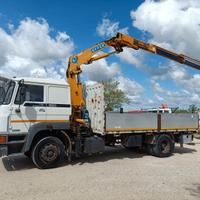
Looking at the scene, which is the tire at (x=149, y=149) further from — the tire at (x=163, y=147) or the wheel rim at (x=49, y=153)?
the wheel rim at (x=49, y=153)

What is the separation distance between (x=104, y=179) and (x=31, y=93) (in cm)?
347

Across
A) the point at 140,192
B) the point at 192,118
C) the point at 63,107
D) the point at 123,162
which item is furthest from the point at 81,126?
the point at 192,118

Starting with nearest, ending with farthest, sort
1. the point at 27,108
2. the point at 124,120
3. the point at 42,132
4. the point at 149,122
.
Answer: the point at 27,108 < the point at 42,132 < the point at 124,120 < the point at 149,122

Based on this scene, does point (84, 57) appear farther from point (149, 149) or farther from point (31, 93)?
point (149, 149)

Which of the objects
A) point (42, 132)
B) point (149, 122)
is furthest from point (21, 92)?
point (149, 122)

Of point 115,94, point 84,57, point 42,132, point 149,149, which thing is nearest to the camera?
point 42,132

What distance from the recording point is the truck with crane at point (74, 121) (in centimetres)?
743

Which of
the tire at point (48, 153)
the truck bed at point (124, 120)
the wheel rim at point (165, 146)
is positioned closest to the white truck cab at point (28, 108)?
the tire at point (48, 153)

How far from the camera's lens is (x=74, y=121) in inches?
346

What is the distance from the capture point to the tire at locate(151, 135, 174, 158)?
1007 centimetres

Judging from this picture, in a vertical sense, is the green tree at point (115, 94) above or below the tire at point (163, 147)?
above

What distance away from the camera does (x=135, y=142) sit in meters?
9.88

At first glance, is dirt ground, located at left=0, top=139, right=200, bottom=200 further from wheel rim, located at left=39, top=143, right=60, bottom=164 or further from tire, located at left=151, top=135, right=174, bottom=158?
tire, located at left=151, top=135, right=174, bottom=158

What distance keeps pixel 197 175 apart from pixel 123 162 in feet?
8.69
